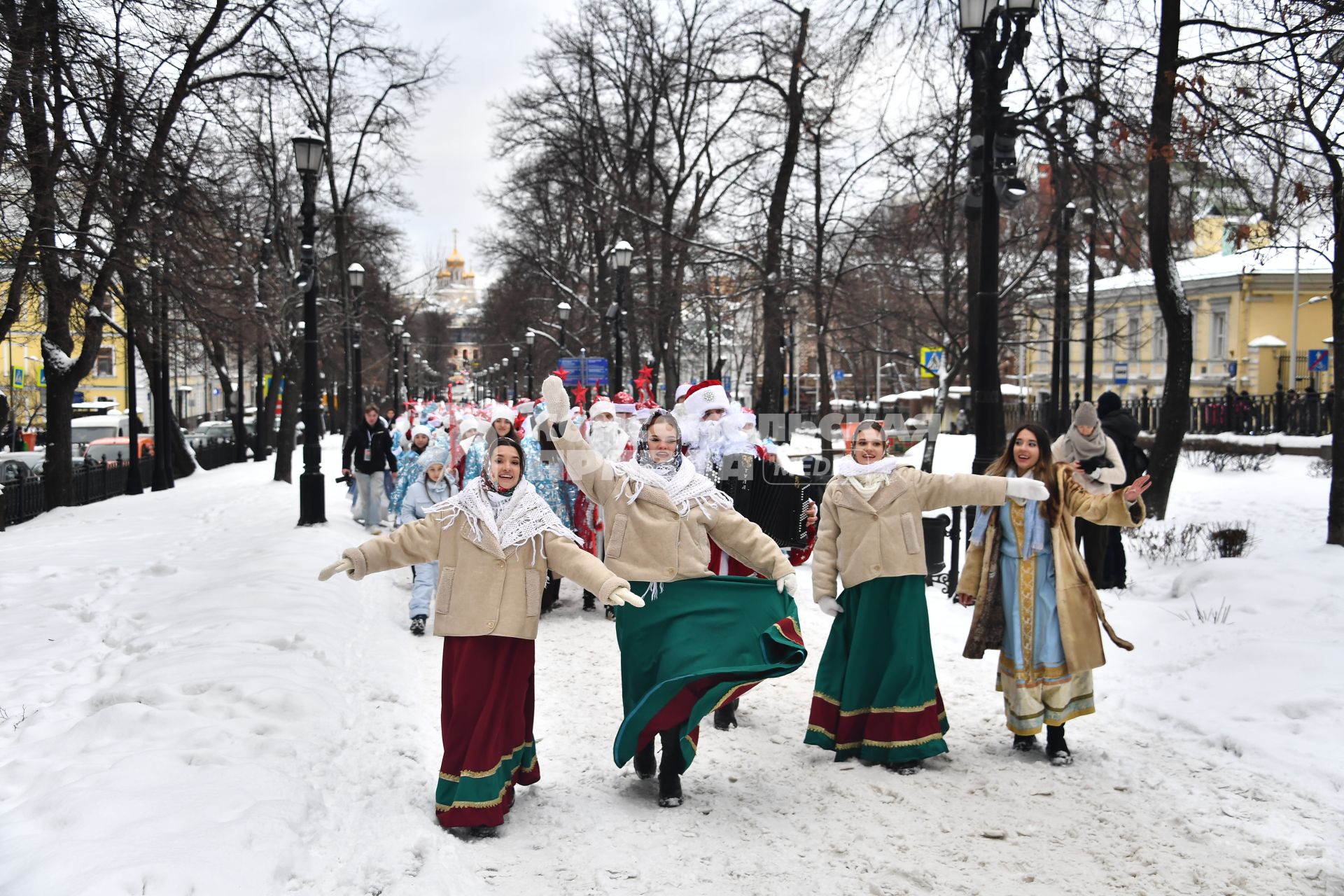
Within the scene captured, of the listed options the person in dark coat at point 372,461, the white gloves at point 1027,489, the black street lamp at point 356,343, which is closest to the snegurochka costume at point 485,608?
the white gloves at point 1027,489

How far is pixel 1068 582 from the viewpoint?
6383mm

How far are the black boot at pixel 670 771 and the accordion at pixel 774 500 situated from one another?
6482mm

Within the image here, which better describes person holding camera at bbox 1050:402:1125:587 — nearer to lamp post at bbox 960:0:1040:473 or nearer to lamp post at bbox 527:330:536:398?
lamp post at bbox 960:0:1040:473

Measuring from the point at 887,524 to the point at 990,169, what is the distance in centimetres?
519

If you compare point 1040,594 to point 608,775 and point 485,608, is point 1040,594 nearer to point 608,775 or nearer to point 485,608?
point 608,775

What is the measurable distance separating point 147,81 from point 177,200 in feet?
4.44

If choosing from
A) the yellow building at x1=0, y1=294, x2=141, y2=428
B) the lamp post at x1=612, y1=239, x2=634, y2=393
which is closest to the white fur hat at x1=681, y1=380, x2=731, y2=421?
the yellow building at x1=0, y1=294, x2=141, y2=428

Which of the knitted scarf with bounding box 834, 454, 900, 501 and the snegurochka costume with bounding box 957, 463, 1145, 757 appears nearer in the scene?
the snegurochka costume with bounding box 957, 463, 1145, 757

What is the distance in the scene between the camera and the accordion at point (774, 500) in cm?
1227

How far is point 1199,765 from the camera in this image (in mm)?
6145

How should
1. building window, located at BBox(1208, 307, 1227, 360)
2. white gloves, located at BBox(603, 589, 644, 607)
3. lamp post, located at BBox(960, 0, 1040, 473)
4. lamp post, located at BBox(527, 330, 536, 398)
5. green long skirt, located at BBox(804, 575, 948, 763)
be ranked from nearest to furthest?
white gloves, located at BBox(603, 589, 644, 607), green long skirt, located at BBox(804, 575, 948, 763), lamp post, located at BBox(960, 0, 1040, 473), building window, located at BBox(1208, 307, 1227, 360), lamp post, located at BBox(527, 330, 536, 398)

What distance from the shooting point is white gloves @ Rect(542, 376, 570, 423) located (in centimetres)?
617

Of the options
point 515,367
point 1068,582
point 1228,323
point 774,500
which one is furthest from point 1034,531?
point 515,367

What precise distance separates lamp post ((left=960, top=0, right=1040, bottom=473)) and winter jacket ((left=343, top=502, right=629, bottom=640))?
19.4ft
